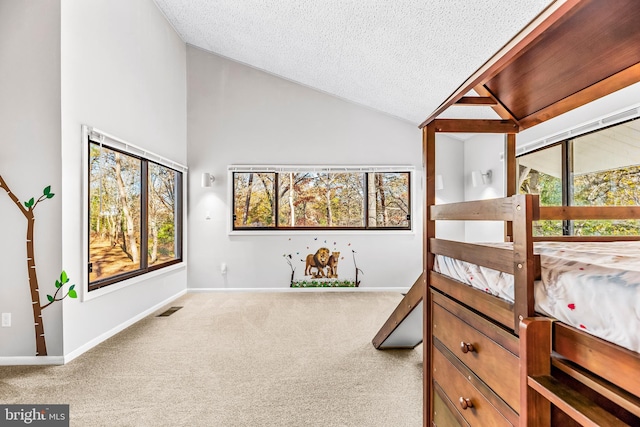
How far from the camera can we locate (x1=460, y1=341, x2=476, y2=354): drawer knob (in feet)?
3.81

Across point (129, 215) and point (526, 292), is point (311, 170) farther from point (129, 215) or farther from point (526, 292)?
point (526, 292)

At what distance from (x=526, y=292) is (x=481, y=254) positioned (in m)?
0.23

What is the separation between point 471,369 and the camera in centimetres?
118

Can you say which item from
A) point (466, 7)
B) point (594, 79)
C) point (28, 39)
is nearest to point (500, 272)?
point (594, 79)

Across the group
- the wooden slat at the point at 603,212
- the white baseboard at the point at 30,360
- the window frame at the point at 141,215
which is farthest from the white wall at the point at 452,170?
the white baseboard at the point at 30,360

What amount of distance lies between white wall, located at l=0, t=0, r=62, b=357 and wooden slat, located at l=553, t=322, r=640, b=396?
122 inches

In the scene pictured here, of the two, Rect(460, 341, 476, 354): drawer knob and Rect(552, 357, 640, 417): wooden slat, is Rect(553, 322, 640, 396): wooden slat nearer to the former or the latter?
Rect(552, 357, 640, 417): wooden slat

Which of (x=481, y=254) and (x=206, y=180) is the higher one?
(x=206, y=180)

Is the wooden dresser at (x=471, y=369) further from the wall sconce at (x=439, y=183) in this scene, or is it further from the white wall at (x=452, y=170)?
the white wall at (x=452, y=170)

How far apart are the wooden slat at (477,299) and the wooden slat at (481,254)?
12 cm

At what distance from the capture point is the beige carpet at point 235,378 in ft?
5.75

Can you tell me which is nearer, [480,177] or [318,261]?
[480,177]

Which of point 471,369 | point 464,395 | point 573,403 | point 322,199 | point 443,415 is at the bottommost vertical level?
point 443,415

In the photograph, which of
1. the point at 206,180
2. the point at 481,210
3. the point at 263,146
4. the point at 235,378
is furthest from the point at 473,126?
the point at 206,180
